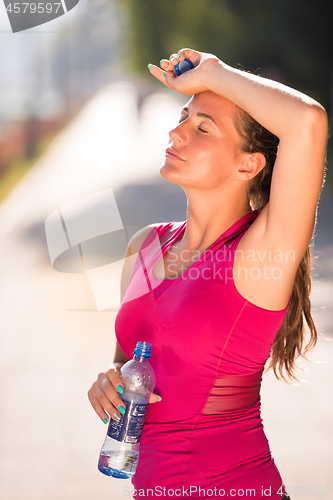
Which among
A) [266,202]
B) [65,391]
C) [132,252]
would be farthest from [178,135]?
[65,391]

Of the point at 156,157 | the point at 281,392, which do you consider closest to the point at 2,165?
the point at 156,157

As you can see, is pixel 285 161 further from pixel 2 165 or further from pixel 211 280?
pixel 2 165

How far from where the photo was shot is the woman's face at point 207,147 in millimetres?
1178

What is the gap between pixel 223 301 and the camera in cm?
105

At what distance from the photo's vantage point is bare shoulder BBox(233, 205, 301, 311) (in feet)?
3.31

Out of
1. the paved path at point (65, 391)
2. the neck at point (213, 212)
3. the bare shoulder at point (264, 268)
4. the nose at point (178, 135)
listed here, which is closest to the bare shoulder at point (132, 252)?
the neck at point (213, 212)

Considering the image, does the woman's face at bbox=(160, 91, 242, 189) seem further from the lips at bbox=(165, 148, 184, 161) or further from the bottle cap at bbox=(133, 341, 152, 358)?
the bottle cap at bbox=(133, 341, 152, 358)

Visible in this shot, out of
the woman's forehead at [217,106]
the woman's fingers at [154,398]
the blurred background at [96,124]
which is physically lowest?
the blurred background at [96,124]

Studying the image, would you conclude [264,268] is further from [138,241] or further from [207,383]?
[138,241]

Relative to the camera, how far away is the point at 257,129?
121cm

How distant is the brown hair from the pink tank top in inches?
8.4

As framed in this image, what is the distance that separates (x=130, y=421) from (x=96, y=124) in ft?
31.5

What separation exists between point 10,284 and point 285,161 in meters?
5.07

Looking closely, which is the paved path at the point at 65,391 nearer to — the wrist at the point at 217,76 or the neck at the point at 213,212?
the neck at the point at 213,212
